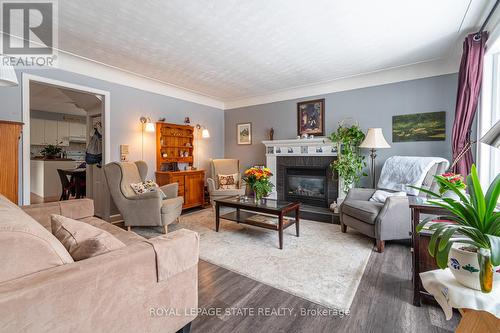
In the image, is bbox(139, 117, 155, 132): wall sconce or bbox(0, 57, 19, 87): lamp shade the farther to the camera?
bbox(139, 117, 155, 132): wall sconce

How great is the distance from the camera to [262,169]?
11.2ft

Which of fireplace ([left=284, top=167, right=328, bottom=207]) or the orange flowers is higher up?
the orange flowers

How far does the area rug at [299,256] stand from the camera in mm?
1979

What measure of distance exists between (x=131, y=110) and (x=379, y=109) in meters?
4.45

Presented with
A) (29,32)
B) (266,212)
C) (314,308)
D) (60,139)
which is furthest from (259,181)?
(60,139)

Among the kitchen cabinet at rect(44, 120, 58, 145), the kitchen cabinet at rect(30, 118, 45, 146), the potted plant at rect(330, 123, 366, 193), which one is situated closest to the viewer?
the potted plant at rect(330, 123, 366, 193)

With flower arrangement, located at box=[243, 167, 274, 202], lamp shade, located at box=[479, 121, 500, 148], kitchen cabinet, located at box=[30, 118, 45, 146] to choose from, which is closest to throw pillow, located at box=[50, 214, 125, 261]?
lamp shade, located at box=[479, 121, 500, 148]

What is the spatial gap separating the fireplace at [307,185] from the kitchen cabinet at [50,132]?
696cm

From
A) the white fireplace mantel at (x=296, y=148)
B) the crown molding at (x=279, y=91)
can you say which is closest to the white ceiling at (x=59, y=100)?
the crown molding at (x=279, y=91)

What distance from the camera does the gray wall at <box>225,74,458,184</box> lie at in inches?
140

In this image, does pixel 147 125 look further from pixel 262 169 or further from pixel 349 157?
pixel 349 157

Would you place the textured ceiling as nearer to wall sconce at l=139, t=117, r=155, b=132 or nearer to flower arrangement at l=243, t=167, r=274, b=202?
wall sconce at l=139, t=117, r=155, b=132

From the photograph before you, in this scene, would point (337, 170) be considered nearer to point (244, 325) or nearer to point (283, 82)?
point (283, 82)

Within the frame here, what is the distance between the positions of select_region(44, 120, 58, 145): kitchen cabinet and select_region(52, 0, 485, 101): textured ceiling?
15.9ft
